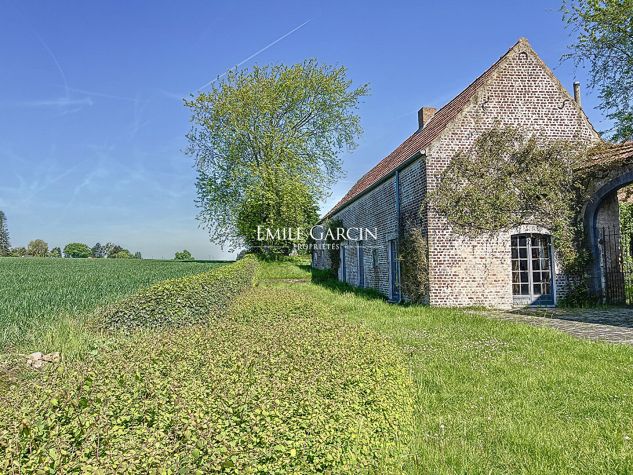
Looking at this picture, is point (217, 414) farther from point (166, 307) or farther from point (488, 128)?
point (488, 128)

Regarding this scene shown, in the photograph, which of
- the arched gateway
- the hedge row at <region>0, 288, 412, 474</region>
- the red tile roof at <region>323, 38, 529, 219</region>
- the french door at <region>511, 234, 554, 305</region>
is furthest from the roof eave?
the hedge row at <region>0, 288, 412, 474</region>

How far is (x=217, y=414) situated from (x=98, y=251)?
86.2 meters

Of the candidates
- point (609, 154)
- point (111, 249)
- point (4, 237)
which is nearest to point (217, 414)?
point (609, 154)

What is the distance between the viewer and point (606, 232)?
13.3 meters

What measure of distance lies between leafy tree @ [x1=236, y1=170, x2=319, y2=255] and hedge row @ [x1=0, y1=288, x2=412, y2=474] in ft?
89.9

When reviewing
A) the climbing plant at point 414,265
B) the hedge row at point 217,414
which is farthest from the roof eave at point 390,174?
the hedge row at point 217,414

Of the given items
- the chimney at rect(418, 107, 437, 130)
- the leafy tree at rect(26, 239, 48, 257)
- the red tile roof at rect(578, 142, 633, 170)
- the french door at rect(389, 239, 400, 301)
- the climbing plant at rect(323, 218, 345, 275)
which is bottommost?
the french door at rect(389, 239, 400, 301)

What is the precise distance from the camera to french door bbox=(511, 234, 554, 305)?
13023mm

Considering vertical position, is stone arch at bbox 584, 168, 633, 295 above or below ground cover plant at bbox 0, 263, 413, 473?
above

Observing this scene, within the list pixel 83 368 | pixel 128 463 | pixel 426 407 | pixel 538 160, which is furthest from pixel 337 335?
pixel 538 160

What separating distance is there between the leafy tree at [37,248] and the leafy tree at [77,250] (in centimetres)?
348

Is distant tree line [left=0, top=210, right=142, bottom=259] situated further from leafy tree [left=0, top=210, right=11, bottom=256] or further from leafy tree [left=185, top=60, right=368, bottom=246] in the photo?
leafy tree [left=185, top=60, right=368, bottom=246]

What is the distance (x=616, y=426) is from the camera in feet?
14.1

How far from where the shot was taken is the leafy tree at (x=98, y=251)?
77.6 m
